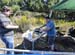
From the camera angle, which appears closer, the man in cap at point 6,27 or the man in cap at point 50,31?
the man in cap at point 6,27

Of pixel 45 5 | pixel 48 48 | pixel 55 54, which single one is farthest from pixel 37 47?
pixel 45 5

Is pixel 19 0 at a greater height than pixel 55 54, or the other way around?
pixel 19 0

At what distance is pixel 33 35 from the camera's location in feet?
36.6

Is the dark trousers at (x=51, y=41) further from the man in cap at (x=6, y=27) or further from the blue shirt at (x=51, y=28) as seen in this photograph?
the man in cap at (x=6, y=27)

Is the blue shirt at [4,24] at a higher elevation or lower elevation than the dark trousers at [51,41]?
higher

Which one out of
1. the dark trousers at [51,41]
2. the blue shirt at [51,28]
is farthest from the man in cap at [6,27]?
the dark trousers at [51,41]

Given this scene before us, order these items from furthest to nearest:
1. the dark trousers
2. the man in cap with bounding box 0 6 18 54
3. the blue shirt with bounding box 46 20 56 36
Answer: the dark trousers → the blue shirt with bounding box 46 20 56 36 → the man in cap with bounding box 0 6 18 54

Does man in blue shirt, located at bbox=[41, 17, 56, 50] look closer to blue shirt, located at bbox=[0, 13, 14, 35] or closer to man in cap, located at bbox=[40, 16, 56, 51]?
man in cap, located at bbox=[40, 16, 56, 51]

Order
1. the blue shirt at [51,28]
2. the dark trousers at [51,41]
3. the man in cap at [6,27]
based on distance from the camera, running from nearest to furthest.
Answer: the man in cap at [6,27] → the blue shirt at [51,28] → the dark trousers at [51,41]

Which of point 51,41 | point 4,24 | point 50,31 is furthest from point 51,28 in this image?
point 4,24

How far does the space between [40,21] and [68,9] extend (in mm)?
8764

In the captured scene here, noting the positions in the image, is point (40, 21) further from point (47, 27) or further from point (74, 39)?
point (47, 27)

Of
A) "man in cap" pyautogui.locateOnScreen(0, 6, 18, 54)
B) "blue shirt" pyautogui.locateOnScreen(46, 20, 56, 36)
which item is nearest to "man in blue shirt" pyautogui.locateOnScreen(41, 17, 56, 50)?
"blue shirt" pyautogui.locateOnScreen(46, 20, 56, 36)

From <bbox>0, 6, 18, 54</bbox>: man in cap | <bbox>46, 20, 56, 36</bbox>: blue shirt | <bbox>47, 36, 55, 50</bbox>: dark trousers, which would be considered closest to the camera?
<bbox>0, 6, 18, 54</bbox>: man in cap
